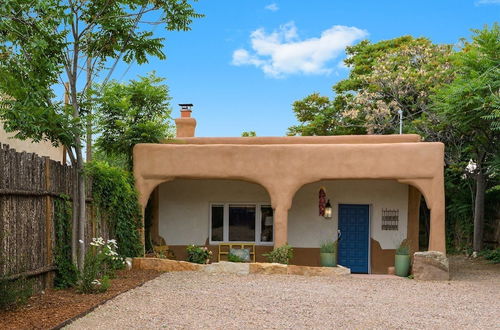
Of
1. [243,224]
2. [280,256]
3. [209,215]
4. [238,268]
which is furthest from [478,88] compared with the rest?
[209,215]

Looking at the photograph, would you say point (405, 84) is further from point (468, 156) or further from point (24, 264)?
point (24, 264)

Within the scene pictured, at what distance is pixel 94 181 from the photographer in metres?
12.1

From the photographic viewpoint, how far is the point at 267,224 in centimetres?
1642

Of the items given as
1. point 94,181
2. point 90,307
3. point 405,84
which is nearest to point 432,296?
point 90,307

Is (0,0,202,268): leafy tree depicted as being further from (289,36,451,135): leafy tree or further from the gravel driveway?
(289,36,451,135): leafy tree

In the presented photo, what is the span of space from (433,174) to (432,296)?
4.02 m

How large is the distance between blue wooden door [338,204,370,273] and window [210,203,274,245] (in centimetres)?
209

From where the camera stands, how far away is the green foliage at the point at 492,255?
18103 millimetres

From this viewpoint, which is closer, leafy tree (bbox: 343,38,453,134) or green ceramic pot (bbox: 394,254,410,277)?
green ceramic pot (bbox: 394,254,410,277)

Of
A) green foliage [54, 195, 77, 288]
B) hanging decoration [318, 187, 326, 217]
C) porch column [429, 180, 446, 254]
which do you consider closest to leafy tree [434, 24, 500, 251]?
porch column [429, 180, 446, 254]

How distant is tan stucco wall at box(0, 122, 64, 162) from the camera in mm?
16828

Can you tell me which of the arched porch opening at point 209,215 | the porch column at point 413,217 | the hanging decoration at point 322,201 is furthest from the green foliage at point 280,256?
the porch column at point 413,217

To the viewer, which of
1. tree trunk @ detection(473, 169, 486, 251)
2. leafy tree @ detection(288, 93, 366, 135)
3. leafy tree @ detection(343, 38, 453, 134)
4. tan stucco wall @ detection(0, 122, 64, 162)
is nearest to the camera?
A: tan stucco wall @ detection(0, 122, 64, 162)

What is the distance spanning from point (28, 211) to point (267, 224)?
8559 mm
